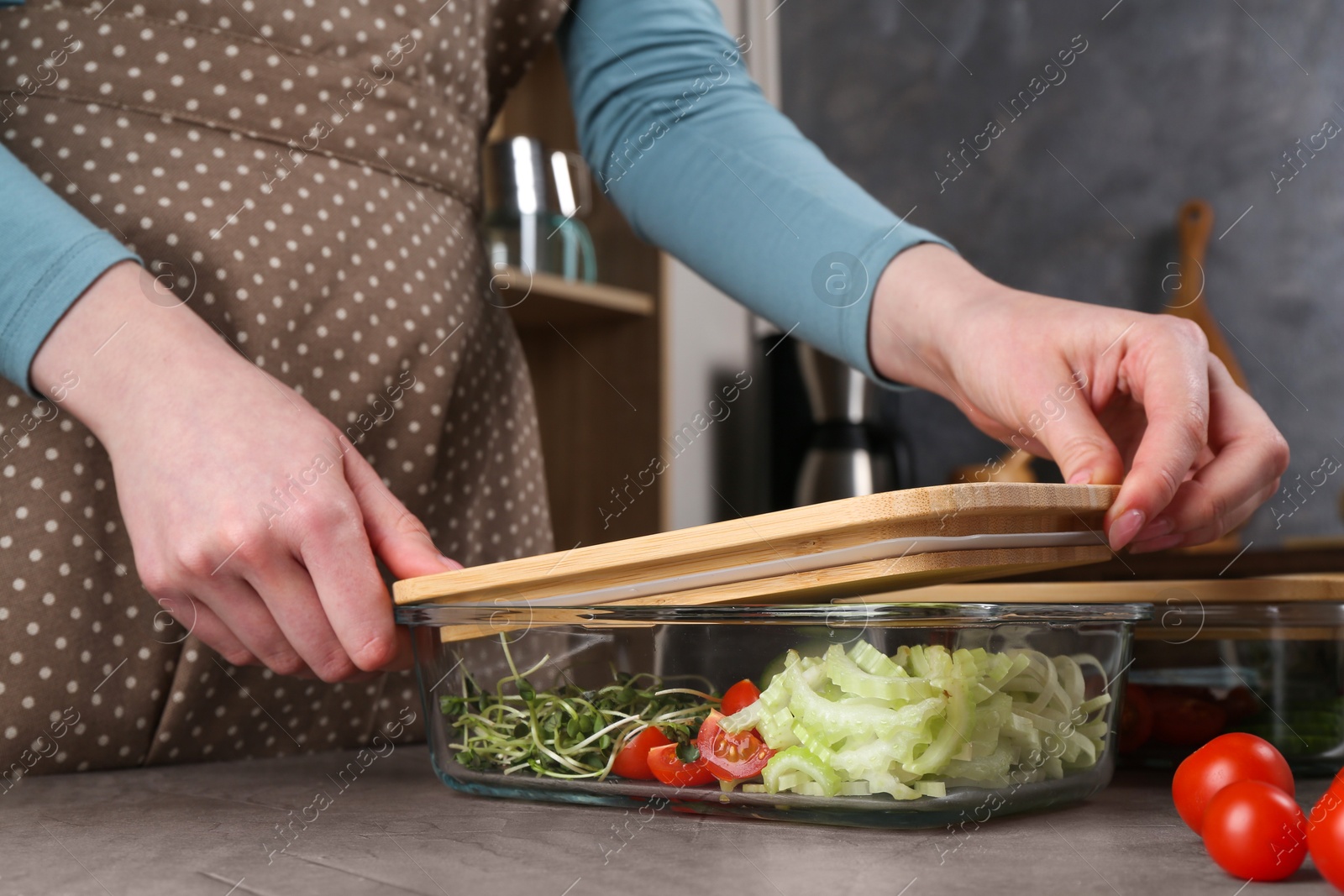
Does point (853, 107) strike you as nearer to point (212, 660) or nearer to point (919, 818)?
point (212, 660)

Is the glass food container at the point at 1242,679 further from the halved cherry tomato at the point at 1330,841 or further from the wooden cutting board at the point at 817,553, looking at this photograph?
the halved cherry tomato at the point at 1330,841

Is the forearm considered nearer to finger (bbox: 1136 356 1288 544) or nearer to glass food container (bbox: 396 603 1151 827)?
glass food container (bbox: 396 603 1151 827)

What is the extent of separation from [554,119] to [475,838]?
1.56 m

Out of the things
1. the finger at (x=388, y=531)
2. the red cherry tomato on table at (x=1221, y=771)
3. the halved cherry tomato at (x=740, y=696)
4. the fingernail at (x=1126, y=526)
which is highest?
the finger at (x=388, y=531)

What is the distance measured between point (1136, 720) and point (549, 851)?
0.34m

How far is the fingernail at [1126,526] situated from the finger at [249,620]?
0.41 metres

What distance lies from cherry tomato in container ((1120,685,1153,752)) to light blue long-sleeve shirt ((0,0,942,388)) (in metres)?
0.28

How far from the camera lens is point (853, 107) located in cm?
236

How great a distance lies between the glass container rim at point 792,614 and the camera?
443mm

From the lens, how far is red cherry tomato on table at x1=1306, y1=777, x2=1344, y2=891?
0.36 m

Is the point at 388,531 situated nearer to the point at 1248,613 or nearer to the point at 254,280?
the point at 254,280

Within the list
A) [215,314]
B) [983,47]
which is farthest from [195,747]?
[983,47]

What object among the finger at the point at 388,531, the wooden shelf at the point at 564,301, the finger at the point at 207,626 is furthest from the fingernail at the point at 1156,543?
the wooden shelf at the point at 564,301

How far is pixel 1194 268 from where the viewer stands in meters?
2.03
